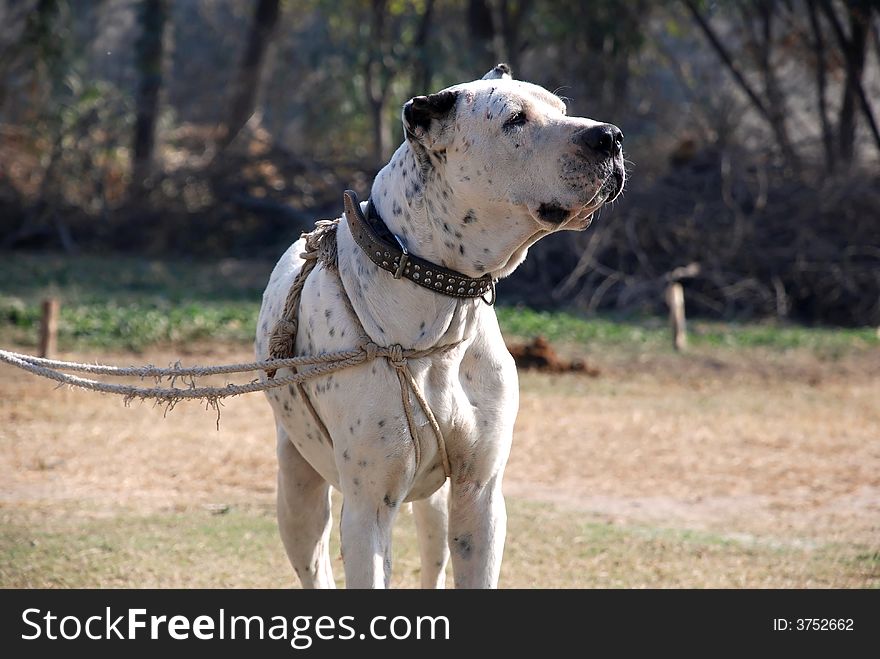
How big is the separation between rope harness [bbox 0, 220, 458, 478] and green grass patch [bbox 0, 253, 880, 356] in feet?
26.8

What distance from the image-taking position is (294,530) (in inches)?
181

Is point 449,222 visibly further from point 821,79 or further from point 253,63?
point 253,63

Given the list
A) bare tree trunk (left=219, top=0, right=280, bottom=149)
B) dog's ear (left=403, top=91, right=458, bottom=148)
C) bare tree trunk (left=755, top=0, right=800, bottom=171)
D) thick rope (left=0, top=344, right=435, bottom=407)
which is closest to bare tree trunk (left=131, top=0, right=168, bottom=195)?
bare tree trunk (left=219, top=0, right=280, bottom=149)

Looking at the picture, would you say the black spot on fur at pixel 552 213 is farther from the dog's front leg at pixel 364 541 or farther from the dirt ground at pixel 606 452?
the dirt ground at pixel 606 452

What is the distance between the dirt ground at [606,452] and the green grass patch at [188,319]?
812 millimetres

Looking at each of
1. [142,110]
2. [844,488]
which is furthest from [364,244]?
[142,110]

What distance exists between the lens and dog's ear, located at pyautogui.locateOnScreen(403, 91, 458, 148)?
3.48m

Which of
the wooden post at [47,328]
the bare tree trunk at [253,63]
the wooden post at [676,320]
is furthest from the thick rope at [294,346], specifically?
the bare tree trunk at [253,63]

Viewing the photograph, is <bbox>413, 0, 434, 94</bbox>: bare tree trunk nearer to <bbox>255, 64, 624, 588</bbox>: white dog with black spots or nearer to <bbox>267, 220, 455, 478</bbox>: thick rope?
<bbox>267, 220, 455, 478</bbox>: thick rope

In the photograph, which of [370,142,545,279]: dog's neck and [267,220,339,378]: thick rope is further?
[267,220,339,378]: thick rope

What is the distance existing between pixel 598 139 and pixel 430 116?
51 cm

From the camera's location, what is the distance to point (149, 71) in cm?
2267
